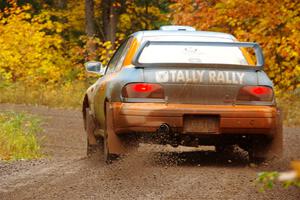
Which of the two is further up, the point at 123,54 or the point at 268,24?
the point at 123,54

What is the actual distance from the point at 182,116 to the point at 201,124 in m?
0.21

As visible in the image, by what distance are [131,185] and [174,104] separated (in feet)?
4.06

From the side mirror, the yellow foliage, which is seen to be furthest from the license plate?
the yellow foliage

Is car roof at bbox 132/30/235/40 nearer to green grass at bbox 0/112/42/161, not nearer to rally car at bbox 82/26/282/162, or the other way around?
rally car at bbox 82/26/282/162

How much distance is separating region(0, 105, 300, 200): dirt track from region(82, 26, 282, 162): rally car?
285 millimetres

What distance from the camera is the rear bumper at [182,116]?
861cm

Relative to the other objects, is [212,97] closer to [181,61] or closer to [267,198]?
[181,61]

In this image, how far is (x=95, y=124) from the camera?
10.8 m

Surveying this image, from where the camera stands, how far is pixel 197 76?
8852 millimetres

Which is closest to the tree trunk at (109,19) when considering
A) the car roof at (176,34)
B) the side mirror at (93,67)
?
the side mirror at (93,67)

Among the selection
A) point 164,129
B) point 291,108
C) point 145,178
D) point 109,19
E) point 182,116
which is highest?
point 182,116

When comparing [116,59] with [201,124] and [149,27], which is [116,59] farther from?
[149,27]

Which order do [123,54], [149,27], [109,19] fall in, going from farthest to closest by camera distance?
[149,27] → [109,19] → [123,54]

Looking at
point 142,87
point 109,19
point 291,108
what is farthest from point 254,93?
point 109,19
